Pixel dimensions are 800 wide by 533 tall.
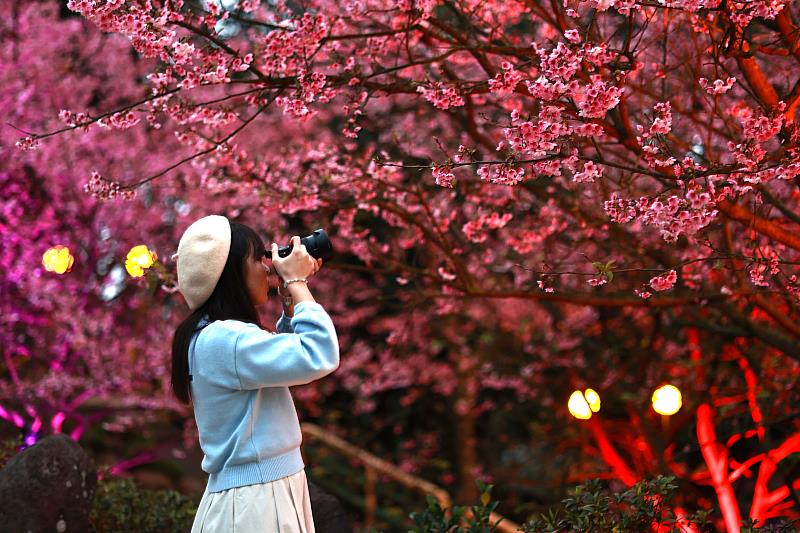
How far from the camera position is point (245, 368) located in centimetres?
224

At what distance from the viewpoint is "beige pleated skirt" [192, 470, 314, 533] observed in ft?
7.41

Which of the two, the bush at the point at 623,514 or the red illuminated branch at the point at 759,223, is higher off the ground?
the red illuminated branch at the point at 759,223

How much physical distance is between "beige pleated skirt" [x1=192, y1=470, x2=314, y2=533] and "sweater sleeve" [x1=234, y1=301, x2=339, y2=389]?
312mm

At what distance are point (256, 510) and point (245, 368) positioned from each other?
405 millimetres

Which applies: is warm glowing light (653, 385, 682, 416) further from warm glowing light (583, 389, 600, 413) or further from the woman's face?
the woman's face

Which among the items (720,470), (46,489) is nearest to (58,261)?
(46,489)

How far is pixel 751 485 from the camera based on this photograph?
666cm

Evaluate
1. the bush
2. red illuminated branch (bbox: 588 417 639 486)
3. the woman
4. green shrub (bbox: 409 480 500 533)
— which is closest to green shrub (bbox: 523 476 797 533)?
the bush

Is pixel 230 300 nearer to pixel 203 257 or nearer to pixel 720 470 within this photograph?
pixel 203 257

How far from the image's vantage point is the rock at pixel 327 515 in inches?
150

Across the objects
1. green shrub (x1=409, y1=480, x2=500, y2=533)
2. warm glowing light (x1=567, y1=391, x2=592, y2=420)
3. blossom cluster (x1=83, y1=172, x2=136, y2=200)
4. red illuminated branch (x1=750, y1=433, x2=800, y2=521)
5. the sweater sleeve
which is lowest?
red illuminated branch (x1=750, y1=433, x2=800, y2=521)

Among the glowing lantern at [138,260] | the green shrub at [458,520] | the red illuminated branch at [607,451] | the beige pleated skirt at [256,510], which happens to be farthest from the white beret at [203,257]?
the red illuminated branch at [607,451]

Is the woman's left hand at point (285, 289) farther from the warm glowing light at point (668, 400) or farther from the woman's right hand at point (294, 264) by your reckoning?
the warm glowing light at point (668, 400)

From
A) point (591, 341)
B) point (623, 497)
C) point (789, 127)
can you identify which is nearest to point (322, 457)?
point (591, 341)
